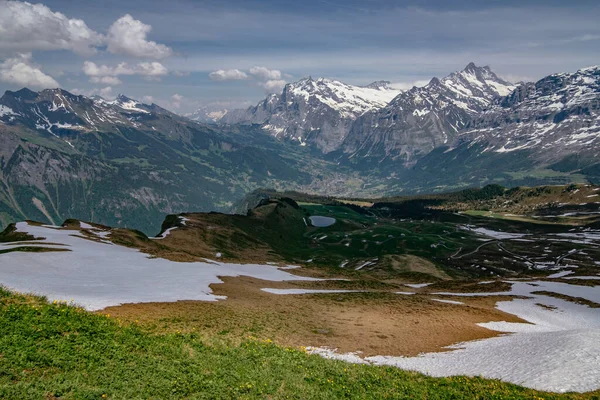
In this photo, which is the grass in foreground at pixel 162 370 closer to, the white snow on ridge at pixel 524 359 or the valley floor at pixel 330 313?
A: the valley floor at pixel 330 313

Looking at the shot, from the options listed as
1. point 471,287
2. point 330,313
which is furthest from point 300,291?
point 471,287

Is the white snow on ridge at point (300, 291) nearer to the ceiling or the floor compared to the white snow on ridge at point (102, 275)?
nearer to the floor

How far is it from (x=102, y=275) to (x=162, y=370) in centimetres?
3467

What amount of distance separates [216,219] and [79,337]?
14425 cm

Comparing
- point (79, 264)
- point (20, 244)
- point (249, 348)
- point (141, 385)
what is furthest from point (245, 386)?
point (20, 244)

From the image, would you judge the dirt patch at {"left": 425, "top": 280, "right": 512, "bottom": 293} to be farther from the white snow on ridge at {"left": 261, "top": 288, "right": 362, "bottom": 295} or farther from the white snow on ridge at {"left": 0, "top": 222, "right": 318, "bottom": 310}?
the white snow on ridge at {"left": 0, "top": 222, "right": 318, "bottom": 310}

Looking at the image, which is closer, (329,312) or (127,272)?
(329,312)

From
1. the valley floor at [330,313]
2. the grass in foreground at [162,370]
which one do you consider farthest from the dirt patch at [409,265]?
the grass in foreground at [162,370]

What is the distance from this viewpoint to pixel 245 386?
77.9ft

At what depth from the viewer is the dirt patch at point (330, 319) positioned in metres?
37.2

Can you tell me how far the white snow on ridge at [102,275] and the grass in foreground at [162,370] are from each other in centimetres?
Answer: 1030

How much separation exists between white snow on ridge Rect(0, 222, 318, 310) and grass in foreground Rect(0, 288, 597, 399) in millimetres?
10300

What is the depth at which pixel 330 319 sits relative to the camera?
152 feet

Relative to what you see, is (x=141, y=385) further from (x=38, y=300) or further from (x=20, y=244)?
(x=20, y=244)
